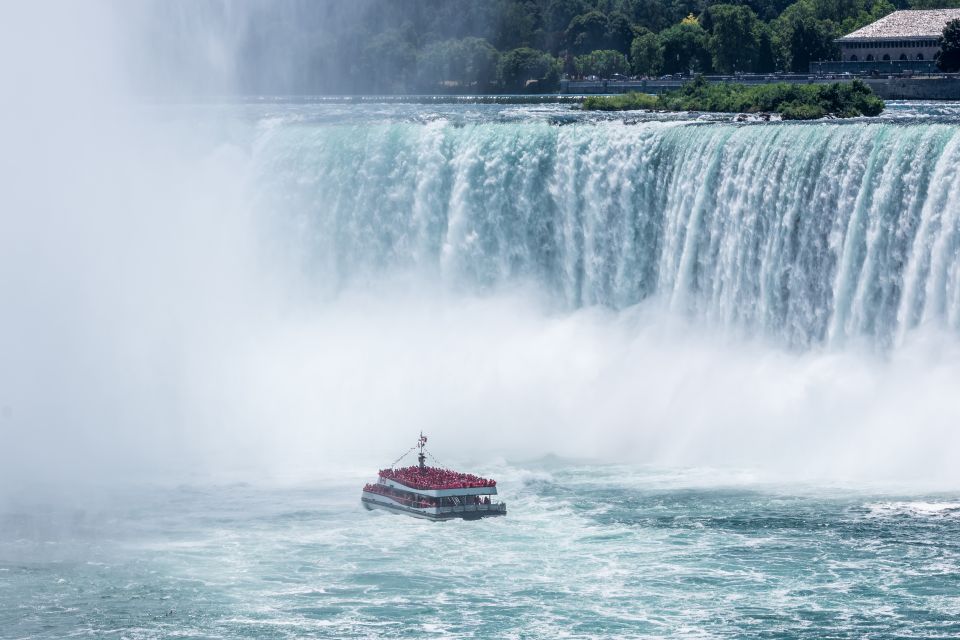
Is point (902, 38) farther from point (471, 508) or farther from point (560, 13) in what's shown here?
point (471, 508)

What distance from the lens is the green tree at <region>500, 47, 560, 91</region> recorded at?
374 ft

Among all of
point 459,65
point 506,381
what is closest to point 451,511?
point 506,381

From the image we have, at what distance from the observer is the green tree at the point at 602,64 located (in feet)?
384

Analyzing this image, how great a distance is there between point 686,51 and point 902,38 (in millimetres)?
19390

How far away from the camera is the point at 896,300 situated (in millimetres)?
46438

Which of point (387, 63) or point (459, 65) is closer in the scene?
point (387, 63)

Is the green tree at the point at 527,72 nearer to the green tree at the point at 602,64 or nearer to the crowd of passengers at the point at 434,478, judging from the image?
the green tree at the point at 602,64

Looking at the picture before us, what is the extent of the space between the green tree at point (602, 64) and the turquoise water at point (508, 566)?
77.1 meters

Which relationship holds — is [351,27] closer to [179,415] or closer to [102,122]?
[102,122]

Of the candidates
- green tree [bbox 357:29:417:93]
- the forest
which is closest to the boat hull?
the forest

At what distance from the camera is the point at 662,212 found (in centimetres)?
5297

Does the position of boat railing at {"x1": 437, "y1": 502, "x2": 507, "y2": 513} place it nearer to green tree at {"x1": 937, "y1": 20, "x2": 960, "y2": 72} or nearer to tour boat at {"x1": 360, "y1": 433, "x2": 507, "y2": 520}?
tour boat at {"x1": 360, "y1": 433, "x2": 507, "y2": 520}

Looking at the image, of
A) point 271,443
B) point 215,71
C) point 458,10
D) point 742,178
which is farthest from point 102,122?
point 458,10

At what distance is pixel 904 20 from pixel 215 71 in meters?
33.6
